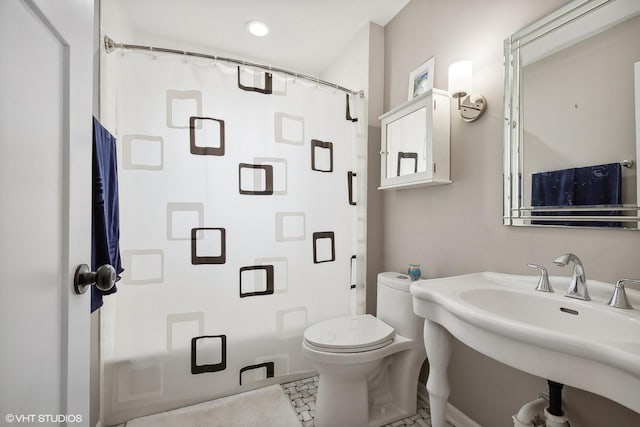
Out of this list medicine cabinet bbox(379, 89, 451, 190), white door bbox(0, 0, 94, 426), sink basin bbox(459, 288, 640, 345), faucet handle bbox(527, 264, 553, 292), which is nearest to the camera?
white door bbox(0, 0, 94, 426)

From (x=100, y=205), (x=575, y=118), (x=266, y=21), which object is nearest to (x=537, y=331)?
(x=575, y=118)

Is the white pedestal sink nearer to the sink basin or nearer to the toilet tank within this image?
the sink basin

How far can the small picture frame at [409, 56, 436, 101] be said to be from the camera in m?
1.67

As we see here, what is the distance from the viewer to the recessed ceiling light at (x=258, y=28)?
205 centimetres

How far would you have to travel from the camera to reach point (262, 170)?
5.72 ft

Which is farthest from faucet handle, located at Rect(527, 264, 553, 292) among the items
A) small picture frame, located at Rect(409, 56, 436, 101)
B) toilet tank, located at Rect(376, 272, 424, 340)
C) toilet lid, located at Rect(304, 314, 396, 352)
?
small picture frame, located at Rect(409, 56, 436, 101)

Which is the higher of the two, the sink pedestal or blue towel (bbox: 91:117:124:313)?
blue towel (bbox: 91:117:124:313)

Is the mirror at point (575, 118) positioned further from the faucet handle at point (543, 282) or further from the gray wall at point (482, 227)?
the faucet handle at point (543, 282)

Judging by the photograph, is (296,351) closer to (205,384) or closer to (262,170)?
(205,384)

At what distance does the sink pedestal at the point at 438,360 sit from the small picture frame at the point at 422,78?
1254mm

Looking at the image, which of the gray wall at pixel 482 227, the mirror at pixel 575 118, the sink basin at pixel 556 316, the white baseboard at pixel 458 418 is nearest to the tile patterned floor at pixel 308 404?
the white baseboard at pixel 458 418

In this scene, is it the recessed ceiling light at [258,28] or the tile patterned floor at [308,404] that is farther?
the recessed ceiling light at [258,28]

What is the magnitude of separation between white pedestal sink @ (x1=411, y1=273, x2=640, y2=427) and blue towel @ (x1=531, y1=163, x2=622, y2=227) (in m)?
0.27

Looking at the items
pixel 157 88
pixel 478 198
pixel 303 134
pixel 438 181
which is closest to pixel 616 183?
pixel 478 198
